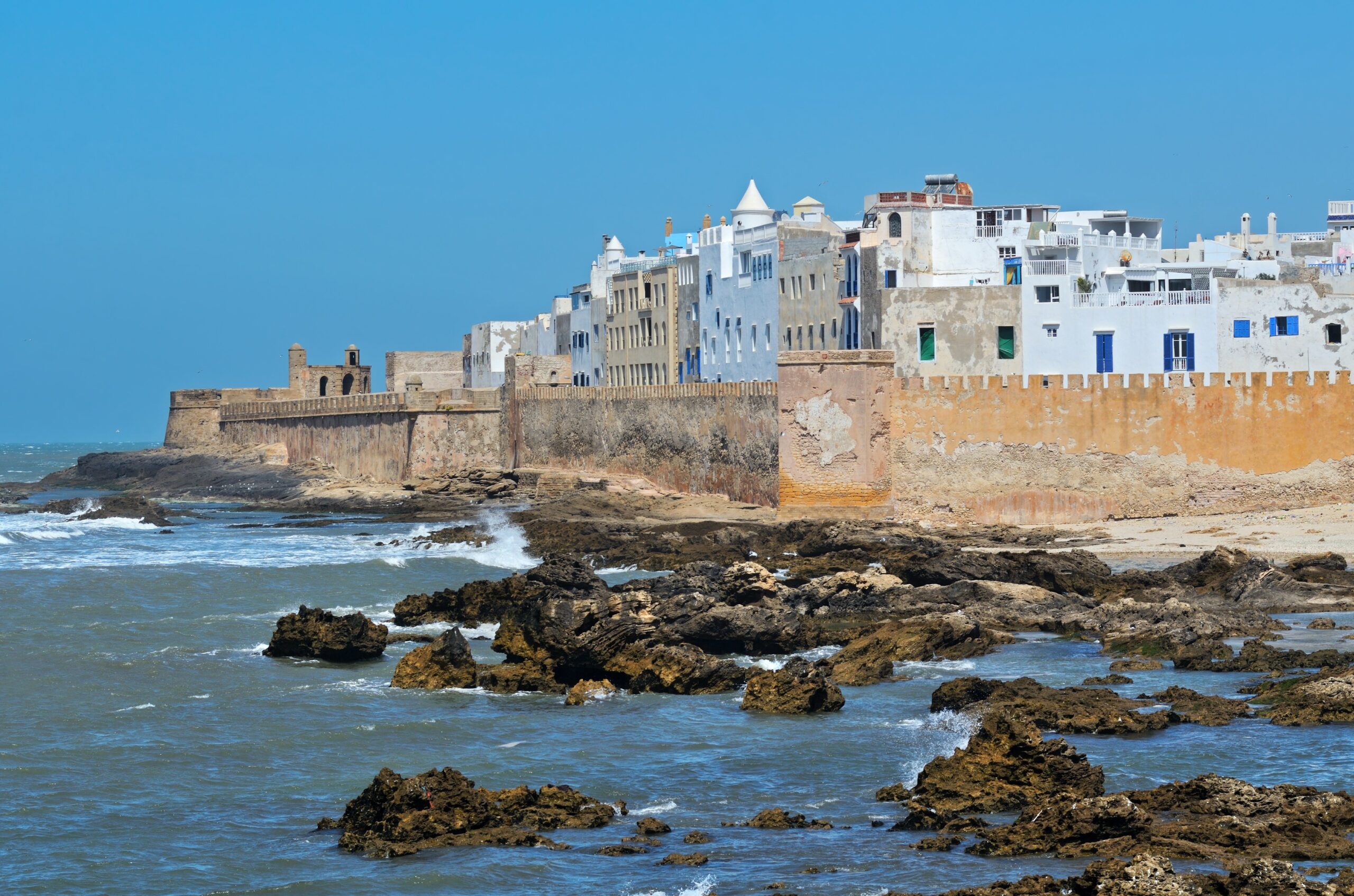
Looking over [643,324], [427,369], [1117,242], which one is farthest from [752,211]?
[427,369]

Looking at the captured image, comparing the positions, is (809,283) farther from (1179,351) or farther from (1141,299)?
(1179,351)

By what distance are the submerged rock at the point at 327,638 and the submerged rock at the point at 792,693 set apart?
575 centimetres

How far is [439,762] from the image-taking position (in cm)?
1648

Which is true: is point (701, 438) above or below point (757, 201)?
below

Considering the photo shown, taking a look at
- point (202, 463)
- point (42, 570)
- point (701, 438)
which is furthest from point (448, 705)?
point (202, 463)

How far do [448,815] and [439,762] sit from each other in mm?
2689

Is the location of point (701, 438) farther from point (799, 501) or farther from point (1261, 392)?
point (1261, 392)

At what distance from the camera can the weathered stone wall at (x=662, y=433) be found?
3966cm

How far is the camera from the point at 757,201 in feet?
192

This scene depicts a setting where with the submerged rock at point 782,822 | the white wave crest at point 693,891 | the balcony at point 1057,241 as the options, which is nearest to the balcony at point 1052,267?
the balcony at point 1057,241

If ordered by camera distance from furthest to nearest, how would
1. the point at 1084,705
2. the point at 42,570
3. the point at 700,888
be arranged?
the point at 42,570 → the point at 1084,705 → the point at 700,888

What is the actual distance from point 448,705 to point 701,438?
24.2 m

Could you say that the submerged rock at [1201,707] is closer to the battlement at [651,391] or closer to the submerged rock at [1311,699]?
the submerged rock at [1311,699]

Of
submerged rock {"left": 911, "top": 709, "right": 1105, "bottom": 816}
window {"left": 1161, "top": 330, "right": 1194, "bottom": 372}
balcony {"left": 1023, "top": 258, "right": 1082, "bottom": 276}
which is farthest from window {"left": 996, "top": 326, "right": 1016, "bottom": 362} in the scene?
submerged rock {"left": 911, "top": 709, "right": 1105, "bottom": 816}
